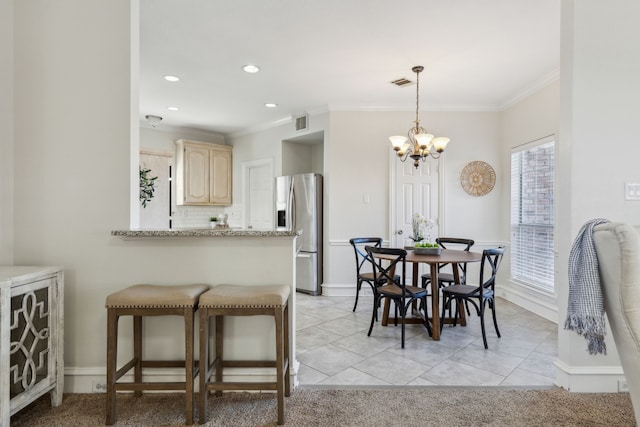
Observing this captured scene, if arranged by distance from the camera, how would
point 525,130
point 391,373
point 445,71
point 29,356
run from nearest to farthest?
point 29,356
point 391,373
point 445,71
point 525,130

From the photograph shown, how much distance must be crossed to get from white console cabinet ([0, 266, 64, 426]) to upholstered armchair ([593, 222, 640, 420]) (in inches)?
99.6

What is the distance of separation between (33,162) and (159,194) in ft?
11.7

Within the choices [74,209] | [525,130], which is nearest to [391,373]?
[74,209]

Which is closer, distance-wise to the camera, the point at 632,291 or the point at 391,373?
the point at 632,291

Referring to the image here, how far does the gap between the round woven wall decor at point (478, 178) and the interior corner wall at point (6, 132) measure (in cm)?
473

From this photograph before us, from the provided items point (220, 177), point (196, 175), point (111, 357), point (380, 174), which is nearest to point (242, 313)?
point (111, 357)

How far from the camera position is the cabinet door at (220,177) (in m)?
6.21

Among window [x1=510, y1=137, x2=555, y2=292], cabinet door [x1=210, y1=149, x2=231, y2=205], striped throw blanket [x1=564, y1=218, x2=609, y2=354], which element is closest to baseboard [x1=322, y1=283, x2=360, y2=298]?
window [x1=510, y1=137, x2=555, y2=292]

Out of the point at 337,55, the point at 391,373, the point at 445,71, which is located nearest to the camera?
the point at 391,373

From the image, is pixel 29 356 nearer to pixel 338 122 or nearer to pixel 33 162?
pixel 33 162

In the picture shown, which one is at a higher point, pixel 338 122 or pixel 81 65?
pixel 338 122

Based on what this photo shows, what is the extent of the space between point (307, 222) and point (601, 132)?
139 inches

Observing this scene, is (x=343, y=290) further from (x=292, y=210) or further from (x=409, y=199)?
(x=409, y=199)

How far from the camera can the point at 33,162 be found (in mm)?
2104
